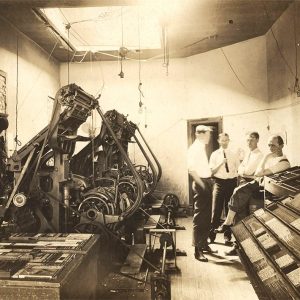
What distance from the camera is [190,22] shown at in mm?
8164

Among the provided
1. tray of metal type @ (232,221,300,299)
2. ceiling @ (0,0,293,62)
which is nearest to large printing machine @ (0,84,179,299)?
A: tray of metal type @ (232,221,300,299)

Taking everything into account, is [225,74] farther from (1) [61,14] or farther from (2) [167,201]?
(1) [61,14]

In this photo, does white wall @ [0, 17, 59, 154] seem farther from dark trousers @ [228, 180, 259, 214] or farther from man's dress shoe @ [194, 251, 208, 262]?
dark trousers @ [228, 180, 259, 214]

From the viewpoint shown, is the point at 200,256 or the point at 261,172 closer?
the point at 200,256

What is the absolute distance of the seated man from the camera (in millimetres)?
5119

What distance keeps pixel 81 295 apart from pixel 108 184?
366 centimetres

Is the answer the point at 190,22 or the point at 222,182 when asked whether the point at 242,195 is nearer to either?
the point at 222,182

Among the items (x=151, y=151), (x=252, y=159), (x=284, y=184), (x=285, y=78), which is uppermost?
(x=285, y=78)

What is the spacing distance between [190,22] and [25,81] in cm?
443

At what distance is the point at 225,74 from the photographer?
31.6 feet

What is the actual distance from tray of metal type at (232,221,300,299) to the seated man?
5.10 ft

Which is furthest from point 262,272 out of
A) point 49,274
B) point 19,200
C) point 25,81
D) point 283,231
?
point 25,81

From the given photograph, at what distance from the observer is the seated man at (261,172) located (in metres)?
5.12

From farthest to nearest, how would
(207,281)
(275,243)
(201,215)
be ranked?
(201,215)
(207,281)
(275,243)
